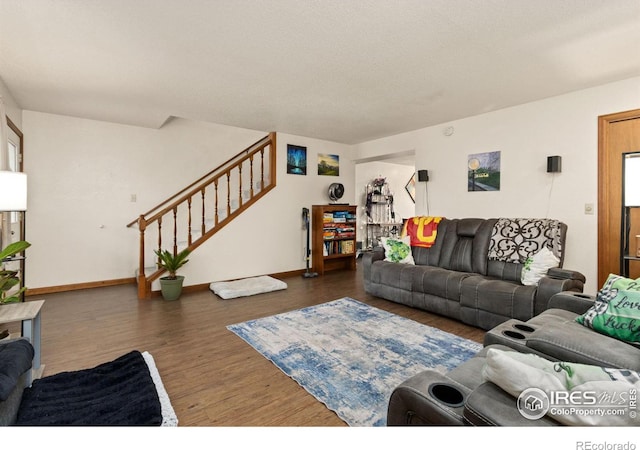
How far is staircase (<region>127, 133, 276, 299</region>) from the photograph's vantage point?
468 cm

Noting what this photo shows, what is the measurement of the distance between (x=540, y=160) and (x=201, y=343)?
14.2ft

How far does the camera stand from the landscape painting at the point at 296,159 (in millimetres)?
5547

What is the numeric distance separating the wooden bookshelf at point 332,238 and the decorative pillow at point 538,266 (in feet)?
10.5

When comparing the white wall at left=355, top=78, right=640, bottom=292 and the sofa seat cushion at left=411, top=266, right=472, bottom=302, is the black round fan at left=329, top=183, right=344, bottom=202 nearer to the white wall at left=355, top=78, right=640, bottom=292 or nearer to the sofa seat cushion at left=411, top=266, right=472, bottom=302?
the white wall at left=355, top=78, right=640, bottom=292

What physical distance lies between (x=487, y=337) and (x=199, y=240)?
3.93 m

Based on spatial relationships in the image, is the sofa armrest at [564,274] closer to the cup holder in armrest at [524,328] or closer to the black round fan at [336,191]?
the cup holder in armrest at [524,328]

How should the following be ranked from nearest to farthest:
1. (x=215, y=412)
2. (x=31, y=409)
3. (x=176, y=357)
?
(x=31, y=409) → (x=215, y=412) → (x=176, y=357)

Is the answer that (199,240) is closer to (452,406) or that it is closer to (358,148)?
(358,148)

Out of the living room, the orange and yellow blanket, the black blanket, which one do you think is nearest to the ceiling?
the living room

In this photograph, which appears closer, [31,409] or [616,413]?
[616,413]

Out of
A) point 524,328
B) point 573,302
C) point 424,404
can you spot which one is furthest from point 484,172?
point 424,404

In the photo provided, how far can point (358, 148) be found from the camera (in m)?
6.38

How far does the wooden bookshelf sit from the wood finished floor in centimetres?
99

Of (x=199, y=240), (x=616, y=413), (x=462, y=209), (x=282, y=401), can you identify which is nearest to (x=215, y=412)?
(x=282, y=401)
